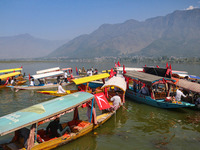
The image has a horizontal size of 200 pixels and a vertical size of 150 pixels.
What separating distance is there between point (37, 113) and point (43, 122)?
0.82 meters

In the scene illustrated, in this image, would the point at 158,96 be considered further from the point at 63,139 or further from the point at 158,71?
the point at 63,139

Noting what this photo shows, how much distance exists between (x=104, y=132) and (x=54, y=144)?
3.57 m

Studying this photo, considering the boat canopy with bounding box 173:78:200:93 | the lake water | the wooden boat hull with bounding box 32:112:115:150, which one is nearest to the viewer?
the wooden boat hull with bounding box 32:112:115:150

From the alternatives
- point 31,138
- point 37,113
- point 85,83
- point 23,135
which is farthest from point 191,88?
point 23,135

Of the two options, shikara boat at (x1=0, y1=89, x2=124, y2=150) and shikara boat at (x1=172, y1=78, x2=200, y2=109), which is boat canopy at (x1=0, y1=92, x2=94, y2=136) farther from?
shikara boat at (x1=172, y1=78, x2=200, y2=109)

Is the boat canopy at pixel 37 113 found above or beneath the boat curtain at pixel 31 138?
above

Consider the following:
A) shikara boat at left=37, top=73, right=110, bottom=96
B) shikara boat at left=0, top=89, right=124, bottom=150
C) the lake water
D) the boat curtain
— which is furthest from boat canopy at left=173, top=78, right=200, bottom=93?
the boat curtain

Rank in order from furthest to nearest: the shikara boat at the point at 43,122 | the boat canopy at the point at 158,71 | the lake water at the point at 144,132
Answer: the boat canopy at the point at 158,71 < the lake water at the point at 144,132 < the shikara boat at the point at 43,122

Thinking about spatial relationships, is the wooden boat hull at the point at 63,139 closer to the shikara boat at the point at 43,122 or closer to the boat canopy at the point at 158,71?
the shikara boat at the point at 43,122

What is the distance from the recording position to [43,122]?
8469 mm

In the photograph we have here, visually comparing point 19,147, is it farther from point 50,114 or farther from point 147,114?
point 147,114

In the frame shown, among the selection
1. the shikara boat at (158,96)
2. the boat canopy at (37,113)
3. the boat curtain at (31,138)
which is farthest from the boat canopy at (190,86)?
the boat curtain at (31,138)

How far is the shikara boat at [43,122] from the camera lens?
23.5ft

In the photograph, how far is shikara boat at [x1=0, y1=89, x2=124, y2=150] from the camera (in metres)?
7.16
